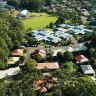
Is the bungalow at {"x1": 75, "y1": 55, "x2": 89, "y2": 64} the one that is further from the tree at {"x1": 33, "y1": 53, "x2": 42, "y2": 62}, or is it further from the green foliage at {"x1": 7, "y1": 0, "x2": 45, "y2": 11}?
the green foliage at {"x1": 7, "y1": 0, "x2": 45, "y2": 11}

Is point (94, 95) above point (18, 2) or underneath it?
above

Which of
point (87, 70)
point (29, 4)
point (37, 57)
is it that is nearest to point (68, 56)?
point (87, 70)

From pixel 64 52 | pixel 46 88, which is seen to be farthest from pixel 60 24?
pixel 46 88

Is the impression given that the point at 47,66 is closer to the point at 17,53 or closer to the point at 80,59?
the point at 80,59

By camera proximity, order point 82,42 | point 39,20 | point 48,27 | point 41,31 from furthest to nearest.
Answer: point 39,20
point 48,27
point 41,31
point 82,42

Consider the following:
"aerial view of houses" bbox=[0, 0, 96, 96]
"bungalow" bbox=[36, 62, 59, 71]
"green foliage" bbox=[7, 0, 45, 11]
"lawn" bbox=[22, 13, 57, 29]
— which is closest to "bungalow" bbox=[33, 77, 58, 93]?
"aerial view of houses" bbox=[0, 0, 96, 96]

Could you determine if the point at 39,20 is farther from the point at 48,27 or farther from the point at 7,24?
the point at 7,24

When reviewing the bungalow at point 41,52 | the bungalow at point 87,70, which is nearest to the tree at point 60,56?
the bungalow at point 41,52

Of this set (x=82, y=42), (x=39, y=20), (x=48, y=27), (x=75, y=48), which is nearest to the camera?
(x=75, y=48)
